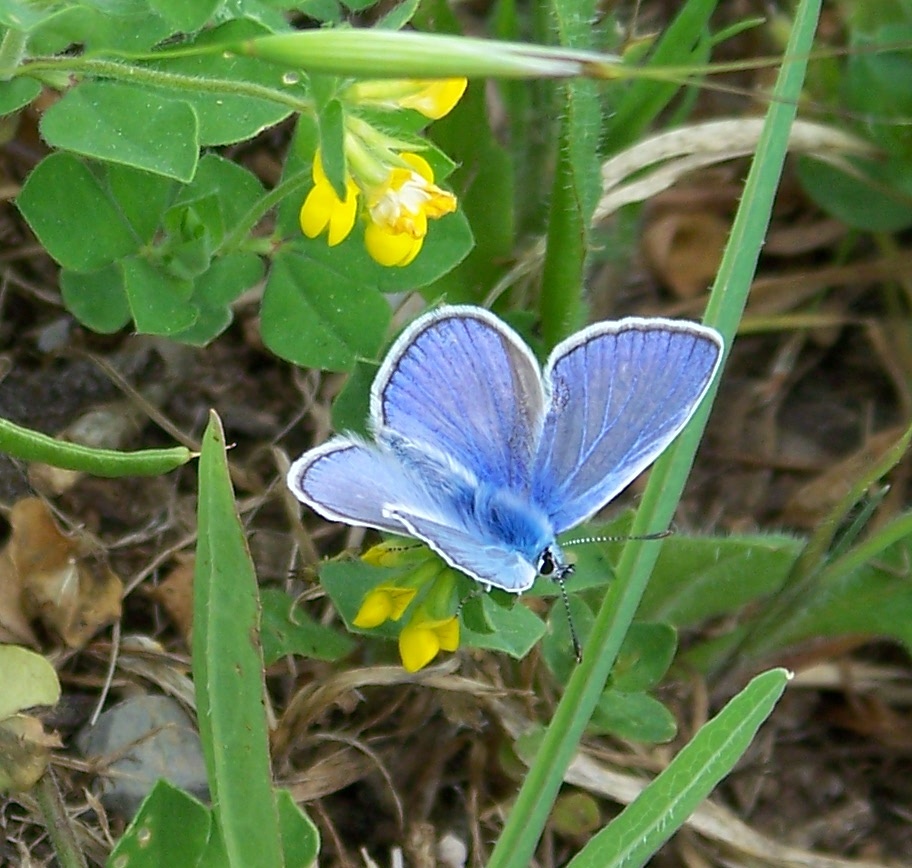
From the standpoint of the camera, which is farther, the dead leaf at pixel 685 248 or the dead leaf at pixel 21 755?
the dead leaf at pixel 685 248

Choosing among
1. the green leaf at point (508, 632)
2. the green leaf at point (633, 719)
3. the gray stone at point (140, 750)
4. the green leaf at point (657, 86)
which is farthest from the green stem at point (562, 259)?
the gray stone at point (140, 750)

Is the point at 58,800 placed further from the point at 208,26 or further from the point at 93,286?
the point at 208,26

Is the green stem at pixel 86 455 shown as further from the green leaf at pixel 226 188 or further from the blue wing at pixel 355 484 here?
the green leaf at pixel 226 188

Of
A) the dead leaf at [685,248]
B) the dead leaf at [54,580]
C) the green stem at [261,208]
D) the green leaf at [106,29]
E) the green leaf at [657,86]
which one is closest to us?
the green leaf at [106,29]

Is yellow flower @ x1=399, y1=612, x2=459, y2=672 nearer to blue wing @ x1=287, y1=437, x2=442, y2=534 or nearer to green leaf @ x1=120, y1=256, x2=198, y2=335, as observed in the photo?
blue wing @ x1=287, y1=437, x2=442, y2=534

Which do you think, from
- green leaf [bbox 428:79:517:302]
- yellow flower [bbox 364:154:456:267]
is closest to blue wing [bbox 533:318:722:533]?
yellow flower [bbox 364:154:456:267]

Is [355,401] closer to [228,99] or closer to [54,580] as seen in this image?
[228,99]
